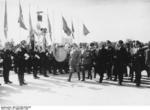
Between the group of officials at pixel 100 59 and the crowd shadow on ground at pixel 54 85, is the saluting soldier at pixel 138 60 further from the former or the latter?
the crowd shadow on ground at pixel 54 85

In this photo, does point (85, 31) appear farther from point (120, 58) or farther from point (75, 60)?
point (120, 58)

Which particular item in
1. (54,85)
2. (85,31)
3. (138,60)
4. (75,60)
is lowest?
(54,85)

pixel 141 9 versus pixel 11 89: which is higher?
pixel 141 9

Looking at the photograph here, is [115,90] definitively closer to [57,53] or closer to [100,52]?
[100,52]

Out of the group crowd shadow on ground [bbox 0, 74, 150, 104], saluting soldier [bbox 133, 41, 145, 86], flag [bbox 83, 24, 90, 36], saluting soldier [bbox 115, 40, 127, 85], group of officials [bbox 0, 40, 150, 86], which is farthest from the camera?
flag [bbox 83, 24, 90, 36]

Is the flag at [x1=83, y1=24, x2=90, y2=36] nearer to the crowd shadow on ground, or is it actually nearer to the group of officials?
the group of officials

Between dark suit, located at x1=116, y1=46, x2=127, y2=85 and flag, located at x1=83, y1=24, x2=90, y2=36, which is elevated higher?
flag, located at x1=83, y1=24, x2=90, y2=36

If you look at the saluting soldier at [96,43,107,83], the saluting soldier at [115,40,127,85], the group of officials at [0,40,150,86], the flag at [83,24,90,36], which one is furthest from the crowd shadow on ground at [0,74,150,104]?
the flag at [83,24,90,36]

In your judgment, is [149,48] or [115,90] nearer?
[115,90]

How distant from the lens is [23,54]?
12859 mm

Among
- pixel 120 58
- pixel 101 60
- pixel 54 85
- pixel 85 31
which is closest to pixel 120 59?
pixel 120 58

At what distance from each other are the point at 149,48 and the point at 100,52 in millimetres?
1920

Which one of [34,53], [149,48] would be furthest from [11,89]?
[149,48]

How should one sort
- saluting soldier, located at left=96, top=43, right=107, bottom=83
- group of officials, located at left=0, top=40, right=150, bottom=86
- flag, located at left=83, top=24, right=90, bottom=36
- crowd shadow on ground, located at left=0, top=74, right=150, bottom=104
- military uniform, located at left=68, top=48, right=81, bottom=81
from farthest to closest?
1. flag, located at left=83, top=24, right=90, bottom=36
2. military uniform, located at left=68, top=48, right=81, bottom=81
3. saluting soldier, located at left=96, top=43, right=107, bottom=83
4. group of officials, located at left=0, top=40, right=150, bottom=86
5. crowd shadow on ground, located at left=0, top=74, right=150, bottom=104
